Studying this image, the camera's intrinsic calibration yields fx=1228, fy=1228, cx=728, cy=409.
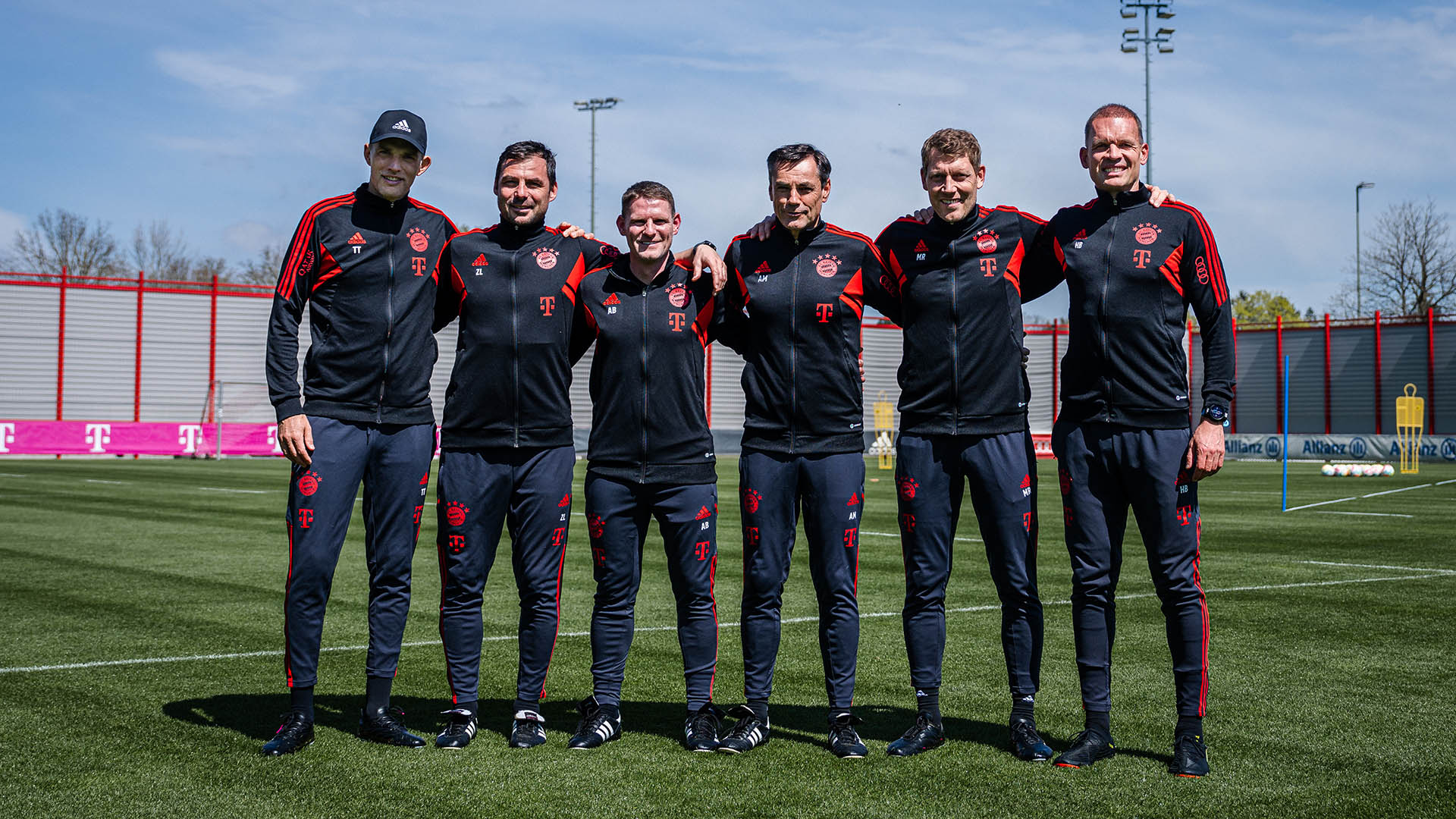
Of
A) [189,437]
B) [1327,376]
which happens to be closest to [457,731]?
[189,437]

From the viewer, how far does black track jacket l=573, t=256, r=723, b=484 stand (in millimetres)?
4867

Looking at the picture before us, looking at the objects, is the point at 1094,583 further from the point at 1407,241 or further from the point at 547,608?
the point at 1407,241

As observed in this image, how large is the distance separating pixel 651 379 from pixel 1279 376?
4292cm

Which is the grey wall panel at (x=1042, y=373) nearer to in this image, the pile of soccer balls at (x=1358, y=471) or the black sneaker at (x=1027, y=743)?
the pile of soccer balls at (x=1358, y=471)

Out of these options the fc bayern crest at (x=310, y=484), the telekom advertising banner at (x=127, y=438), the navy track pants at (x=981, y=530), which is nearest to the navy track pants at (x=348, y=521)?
the fc bayern crest at (x=310, y=484)

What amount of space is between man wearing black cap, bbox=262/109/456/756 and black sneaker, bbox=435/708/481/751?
12cm

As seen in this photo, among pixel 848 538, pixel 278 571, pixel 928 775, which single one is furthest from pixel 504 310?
pixel 278 571

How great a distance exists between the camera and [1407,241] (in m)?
52.4

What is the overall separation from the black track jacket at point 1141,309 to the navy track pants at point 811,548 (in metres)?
0.95

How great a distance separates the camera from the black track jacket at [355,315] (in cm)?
484

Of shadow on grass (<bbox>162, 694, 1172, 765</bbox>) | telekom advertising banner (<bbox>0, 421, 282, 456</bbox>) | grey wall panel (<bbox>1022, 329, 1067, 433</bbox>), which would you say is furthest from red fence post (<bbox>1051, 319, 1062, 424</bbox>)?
shadow on grass (<bbox>162, 694, 1172, 765</bbox>)

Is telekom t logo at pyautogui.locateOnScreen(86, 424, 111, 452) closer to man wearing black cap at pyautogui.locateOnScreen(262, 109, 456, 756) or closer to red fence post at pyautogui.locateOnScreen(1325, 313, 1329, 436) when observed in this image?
man wearing black cap at pyautogui.locateOnScreen(262, 109, 456, 756)

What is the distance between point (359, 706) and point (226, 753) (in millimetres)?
926

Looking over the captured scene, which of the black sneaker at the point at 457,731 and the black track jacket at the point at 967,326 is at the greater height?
the black track jacket at the point at 967,326
